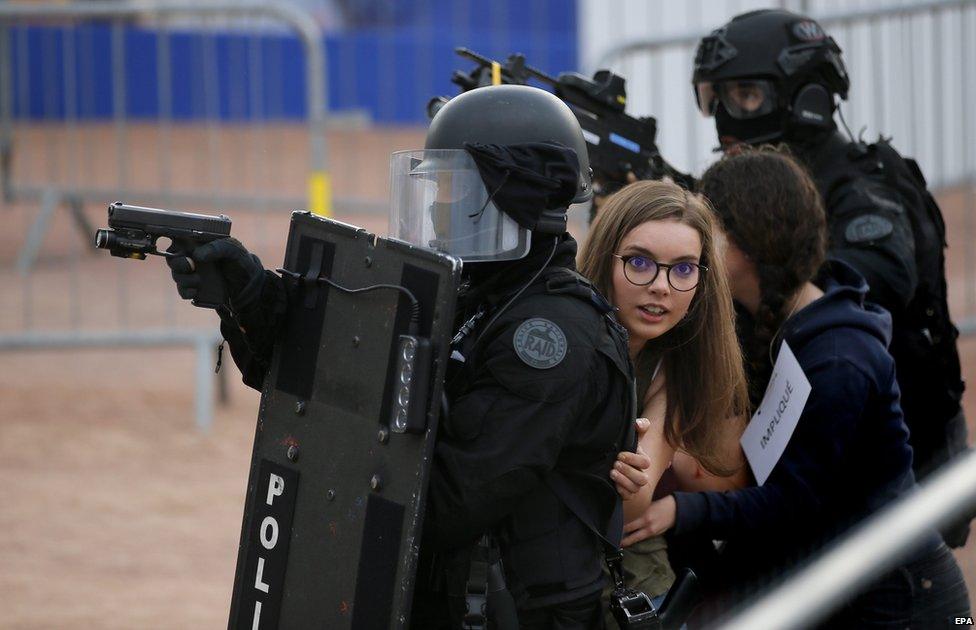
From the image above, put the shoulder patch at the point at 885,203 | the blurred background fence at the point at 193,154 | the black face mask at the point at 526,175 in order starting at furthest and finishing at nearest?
1. the blurred background fence at the point at 193,154
2. the shoulder patch at the point at 885,203
3. the black face mask at the point at 526,175

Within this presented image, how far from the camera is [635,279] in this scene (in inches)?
109

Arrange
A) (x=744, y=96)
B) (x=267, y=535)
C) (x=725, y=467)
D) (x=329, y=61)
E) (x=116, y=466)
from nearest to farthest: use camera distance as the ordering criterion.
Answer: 1. (x=267, y=535)
2. (x=725, y=467)
3. (x=744, y=96)
4. (x=116, y=466)
5. (x=329, y=61)

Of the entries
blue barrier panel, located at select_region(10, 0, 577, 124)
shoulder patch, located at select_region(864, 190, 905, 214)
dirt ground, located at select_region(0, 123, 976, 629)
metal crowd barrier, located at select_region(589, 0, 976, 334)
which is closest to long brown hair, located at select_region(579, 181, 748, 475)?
shoulder patch, located at select_region(864, 190, 905, 214)

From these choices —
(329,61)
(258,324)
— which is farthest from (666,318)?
(329,61)

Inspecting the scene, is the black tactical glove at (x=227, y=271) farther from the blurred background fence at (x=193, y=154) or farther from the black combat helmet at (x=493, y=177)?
the blurred background fence at (x=193, y=154)

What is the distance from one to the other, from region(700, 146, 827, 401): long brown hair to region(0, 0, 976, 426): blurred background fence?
323cm

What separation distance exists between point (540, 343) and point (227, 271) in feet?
1.90

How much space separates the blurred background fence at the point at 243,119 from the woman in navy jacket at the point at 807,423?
328cm

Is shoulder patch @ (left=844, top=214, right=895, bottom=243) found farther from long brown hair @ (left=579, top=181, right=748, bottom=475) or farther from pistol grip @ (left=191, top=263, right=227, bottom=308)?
pistol grip @ (left=191, top=263, right=227, bottom=308)

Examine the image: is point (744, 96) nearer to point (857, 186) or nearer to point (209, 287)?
point (857, 186)

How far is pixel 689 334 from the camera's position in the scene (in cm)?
282

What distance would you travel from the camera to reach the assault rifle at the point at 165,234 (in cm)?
237

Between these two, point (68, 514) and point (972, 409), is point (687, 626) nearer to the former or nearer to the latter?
point (68, 514)

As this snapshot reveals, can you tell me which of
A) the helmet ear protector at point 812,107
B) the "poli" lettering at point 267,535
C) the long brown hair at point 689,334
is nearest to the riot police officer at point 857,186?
the helmet ear protector at point 812,107
